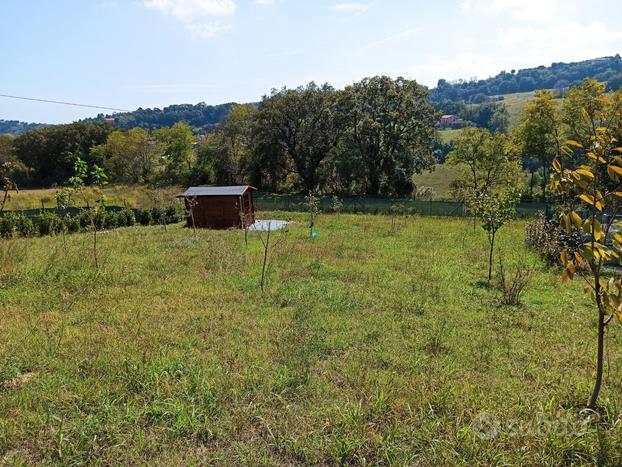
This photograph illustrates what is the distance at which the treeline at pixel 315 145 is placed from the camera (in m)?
29.6

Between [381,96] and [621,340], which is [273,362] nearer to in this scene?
[621,340]

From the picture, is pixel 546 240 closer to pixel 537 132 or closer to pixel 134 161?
pixel 537 132

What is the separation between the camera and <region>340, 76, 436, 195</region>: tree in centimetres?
2925

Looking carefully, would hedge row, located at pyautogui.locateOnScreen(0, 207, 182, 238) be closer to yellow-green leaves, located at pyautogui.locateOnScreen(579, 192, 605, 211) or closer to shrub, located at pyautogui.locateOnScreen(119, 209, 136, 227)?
shrub, located at pyautogui.locateOnScreen(119, 209, 136, 227)

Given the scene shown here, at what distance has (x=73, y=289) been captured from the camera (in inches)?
332

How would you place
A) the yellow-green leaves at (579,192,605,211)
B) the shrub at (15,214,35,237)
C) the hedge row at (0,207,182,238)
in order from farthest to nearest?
1. the shrub at (15,214,35,237)
2. the hedge row at (0,207,182,238)
3. the yellow-green leaves at (579,192,605,211)

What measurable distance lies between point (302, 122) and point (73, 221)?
18.6 meters

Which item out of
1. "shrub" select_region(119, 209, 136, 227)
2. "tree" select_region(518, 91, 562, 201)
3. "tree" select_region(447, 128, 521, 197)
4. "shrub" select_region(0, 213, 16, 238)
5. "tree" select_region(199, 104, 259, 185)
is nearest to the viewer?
"shrub" select_region(0, 213, 16, 238)

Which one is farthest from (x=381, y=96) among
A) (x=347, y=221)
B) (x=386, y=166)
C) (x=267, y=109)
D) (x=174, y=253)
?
(x=174, y=253)

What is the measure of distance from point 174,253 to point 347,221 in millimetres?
10824

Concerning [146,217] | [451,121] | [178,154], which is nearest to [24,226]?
[146,217]

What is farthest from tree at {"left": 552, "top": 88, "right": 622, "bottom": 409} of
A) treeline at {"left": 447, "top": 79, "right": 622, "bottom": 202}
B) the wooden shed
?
treeline at {"left": 447, "top": 79, "right": 622, "bottom": 202}

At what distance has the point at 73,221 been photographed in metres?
18.9

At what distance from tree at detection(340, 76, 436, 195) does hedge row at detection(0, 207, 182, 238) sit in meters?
14.5
